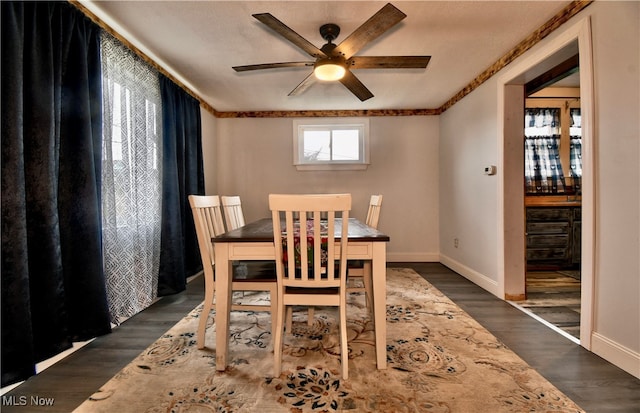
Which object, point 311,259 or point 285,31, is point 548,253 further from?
point 285,31

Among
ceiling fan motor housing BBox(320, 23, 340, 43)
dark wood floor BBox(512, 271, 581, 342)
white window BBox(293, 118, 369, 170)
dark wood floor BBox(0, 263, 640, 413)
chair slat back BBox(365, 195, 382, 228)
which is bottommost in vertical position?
dark wood floor BBox(512, 271, 581, 342)

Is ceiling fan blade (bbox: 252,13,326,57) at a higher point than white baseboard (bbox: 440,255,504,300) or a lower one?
higher

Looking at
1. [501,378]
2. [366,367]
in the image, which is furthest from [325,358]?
[501,378]

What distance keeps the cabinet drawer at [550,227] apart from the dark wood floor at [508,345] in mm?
1650

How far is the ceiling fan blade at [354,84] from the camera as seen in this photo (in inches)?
91.8

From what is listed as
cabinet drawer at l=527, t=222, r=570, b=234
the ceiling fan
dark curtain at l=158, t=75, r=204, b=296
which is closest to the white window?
dark curtain at l=158, t=75, r=204, b=296

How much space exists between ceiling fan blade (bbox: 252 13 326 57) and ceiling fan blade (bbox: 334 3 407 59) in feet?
0.55

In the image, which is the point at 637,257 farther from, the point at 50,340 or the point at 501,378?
the point at 50,340

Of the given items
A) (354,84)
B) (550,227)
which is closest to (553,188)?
(550,227)

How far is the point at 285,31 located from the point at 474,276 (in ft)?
10.3

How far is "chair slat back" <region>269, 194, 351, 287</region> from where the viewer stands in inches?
58.5

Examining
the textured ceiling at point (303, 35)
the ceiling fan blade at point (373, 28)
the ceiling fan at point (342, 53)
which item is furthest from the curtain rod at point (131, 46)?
the ceiling fan blade at point (373, 28)

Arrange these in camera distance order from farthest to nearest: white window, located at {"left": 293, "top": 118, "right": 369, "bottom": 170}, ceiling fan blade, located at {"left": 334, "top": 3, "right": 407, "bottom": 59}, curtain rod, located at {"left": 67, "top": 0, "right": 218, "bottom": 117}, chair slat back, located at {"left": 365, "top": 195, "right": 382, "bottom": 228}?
white window, located at {"left": 293, "top": 118, "right": 369, "bottom": 170} < chair slat back, located at {"left": 365, "top": 195, "right": 382, "bottom": 228} < curtain rod, located at {"left": 67, "top": 0, "right": 218, "bottom": 117} < ceiling fan blade, located at {"left": 334, "top": 3, "right": 407, "bottom": 59}

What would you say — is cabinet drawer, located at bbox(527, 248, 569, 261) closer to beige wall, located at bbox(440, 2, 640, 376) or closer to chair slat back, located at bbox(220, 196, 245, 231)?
beige wall, located at bbox(440, 2, 640, 376)
